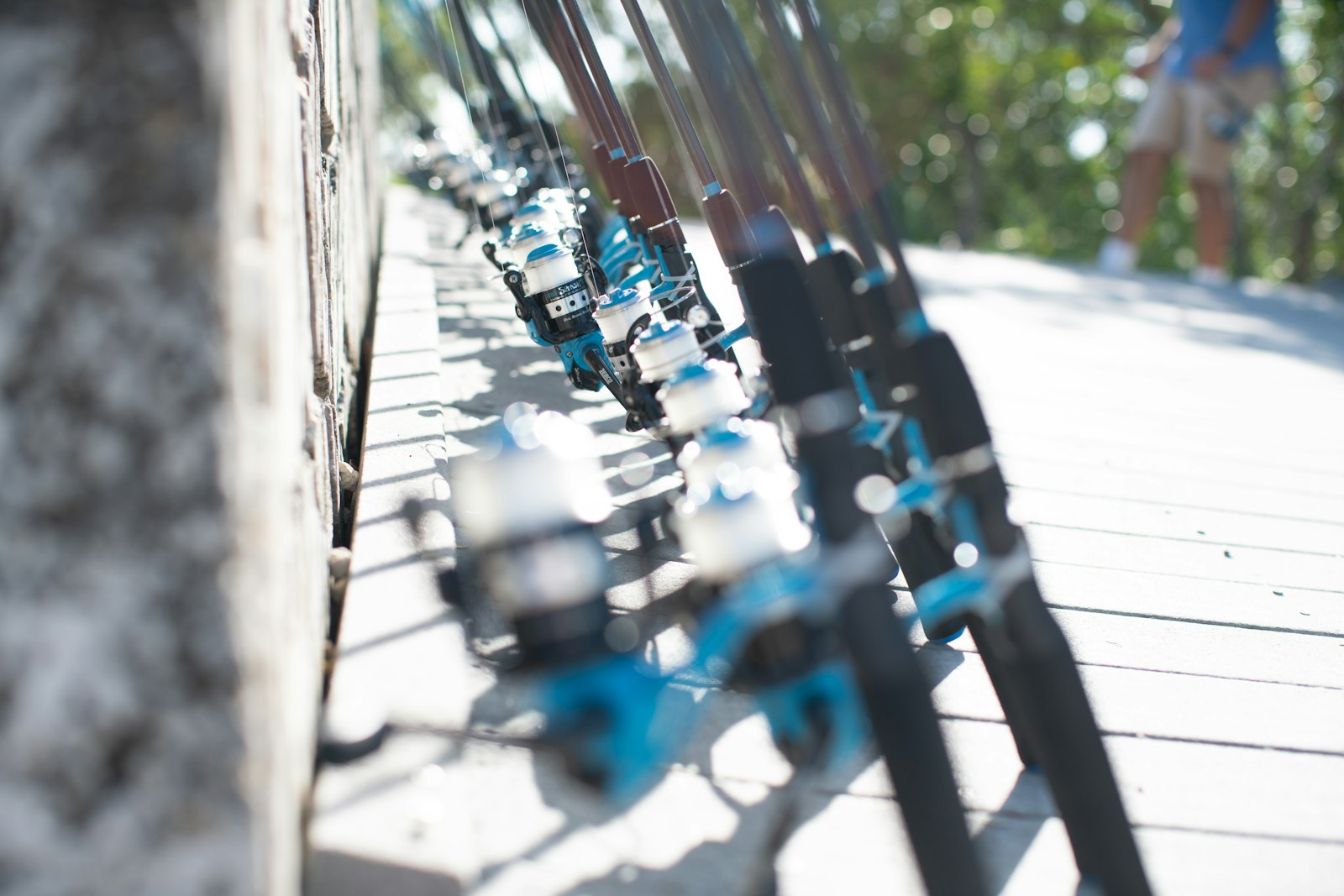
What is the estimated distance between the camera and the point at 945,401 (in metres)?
1.06

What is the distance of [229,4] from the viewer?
73 centimetres

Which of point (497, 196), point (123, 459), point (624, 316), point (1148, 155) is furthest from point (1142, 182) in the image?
point (123, 459)

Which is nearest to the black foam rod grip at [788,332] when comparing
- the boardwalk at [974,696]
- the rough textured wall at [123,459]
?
the boardwalk at [974,696]

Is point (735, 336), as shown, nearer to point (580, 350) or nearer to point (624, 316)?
point (624, 316)

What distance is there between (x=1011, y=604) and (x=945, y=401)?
0.66ft

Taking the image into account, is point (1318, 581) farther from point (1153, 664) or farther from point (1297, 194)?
point (1297, 194)

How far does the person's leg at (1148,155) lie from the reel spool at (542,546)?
559cm

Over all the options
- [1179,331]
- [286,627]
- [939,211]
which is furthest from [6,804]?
[939,211]

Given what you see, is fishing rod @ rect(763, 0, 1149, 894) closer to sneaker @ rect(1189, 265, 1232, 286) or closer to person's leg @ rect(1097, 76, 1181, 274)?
person's leg @ rect(1097, 76, 1181, 274)

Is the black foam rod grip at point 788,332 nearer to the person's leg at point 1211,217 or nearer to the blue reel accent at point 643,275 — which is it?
the blue reel accent at point 643,275

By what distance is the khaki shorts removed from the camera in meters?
5.26

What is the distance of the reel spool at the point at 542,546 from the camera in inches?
34.8

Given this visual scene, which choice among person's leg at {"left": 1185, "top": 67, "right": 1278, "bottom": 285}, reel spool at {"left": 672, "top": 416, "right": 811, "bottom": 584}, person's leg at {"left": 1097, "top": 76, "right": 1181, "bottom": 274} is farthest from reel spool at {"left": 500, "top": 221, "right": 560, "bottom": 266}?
person's leg at {"left": 1097, "top": 76, "right": 1181, "bottom": 274}

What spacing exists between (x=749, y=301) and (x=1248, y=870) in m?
0.78
